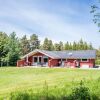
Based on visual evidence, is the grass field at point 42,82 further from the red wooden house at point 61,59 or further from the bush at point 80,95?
the red wooden house at point 61,59

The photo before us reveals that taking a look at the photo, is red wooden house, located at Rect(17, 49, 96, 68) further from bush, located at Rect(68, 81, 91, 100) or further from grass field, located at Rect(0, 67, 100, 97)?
bush, located at Rect(68, 81, 91, 100)

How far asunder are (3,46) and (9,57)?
4286 mm

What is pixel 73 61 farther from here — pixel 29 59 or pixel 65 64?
pixel 29 59

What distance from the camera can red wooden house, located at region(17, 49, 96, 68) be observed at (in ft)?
181

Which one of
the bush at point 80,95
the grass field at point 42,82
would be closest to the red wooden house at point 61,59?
the grass field at point 42,82

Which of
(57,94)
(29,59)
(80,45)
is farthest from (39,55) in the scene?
(80,45)

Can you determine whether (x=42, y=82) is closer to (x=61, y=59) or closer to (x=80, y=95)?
(x=80, y=95)

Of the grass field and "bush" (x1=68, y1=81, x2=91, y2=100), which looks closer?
"bush" (x1=68, y1=81, x2=91, y2=100)

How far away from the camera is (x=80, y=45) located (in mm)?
111188

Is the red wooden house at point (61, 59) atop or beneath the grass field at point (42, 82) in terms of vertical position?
atop

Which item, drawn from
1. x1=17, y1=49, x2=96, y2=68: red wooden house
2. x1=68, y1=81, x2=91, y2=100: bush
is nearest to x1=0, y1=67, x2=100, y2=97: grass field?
x1=68, y1=81, x2=91, y2=100: bush

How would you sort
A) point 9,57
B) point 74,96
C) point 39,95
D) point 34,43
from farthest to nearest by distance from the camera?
point 34,43 → point 9,57 → point 39,95 → point 74,96

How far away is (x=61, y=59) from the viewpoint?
58750 millimetres

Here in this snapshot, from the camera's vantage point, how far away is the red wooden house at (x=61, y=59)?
55.2 m
